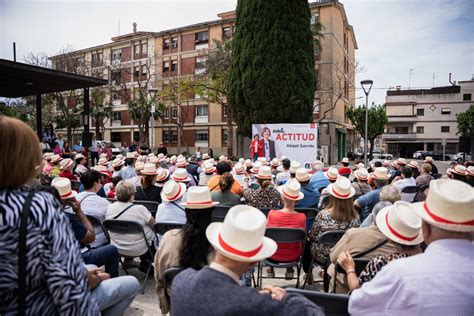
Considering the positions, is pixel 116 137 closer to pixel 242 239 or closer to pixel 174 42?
pixel 174 42

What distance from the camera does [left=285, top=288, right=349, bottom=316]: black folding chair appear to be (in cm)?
226

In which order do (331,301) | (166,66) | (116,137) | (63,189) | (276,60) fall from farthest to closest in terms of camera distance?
(116,137) → (166,66) → (276,60) → (63,189) → (331,301)

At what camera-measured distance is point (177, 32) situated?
144 ft

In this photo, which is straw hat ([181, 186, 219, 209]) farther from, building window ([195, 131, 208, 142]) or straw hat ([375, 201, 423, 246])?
building window ([195, 131, 208, 142])

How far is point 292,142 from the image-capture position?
55.0ft

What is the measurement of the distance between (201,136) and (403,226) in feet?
135

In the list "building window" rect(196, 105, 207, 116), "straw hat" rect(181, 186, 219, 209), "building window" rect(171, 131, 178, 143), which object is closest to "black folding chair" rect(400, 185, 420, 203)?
"straw hat" rect(181, 186, 219, 209)

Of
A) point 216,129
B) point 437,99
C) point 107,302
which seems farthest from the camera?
point 437,99

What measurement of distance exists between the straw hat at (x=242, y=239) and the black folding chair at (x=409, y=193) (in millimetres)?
6159

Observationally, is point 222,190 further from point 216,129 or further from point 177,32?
point 177,32

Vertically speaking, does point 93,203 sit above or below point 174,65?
below

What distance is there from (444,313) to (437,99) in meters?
73.4

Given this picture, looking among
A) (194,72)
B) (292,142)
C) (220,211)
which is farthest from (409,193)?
(194,72)

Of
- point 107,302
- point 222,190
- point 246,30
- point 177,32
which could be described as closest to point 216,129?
point 177,32
